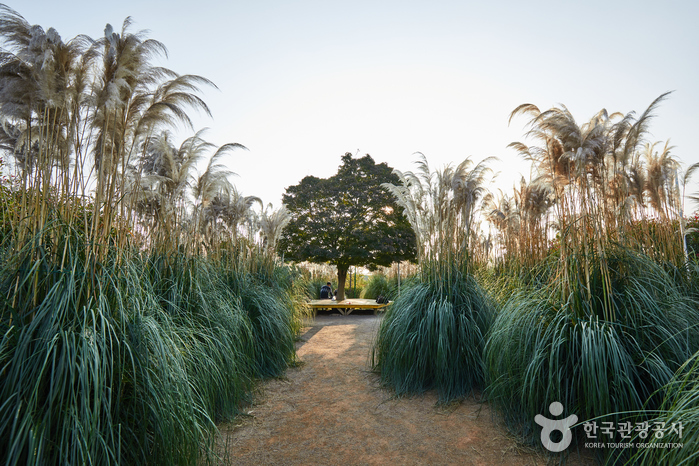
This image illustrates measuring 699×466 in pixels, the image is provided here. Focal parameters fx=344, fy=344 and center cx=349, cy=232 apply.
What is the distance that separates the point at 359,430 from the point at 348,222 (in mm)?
10348

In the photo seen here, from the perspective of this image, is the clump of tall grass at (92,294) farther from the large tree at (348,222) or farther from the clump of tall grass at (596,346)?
the large tree at (348,222)

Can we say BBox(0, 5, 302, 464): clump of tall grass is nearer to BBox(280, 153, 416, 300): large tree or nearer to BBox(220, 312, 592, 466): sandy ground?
BBox(220, 312, 592, 466): sandy ground

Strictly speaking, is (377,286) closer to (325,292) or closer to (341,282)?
(341,282)

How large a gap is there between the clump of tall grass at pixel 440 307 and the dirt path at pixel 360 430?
0.81 ft

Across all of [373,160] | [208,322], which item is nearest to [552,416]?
[208,322]

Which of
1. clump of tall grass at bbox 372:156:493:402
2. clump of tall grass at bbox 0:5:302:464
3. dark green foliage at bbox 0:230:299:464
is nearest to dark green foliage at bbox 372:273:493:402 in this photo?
clump of tall grass at bbox 372:156:493:402

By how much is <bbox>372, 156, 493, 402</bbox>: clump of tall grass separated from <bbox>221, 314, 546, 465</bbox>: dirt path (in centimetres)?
25

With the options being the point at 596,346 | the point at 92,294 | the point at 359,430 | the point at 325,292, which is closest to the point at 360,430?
the point at 359,430

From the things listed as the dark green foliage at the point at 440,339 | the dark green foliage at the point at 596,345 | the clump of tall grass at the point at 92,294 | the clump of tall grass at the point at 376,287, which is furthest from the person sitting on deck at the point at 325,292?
the dark green foliage at the point at 596,345

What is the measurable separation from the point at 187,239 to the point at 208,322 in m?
0.98

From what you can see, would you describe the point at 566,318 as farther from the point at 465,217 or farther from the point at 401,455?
the point at 465,217

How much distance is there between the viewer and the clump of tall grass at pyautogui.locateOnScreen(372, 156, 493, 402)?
360cm

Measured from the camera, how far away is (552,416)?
8.11 ft

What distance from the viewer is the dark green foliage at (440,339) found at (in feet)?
11.7
